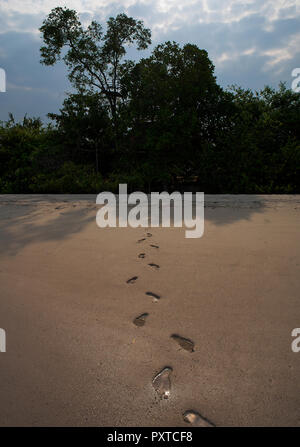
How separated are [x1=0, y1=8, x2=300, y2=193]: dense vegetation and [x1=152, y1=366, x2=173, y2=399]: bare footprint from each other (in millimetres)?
3629

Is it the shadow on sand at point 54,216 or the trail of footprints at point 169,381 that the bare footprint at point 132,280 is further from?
the shadow on sand at point 54,216

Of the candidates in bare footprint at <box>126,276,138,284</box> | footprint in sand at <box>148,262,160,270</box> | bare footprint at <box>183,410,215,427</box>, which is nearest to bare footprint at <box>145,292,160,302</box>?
bare footprint at <box>126,276,138,284</box>

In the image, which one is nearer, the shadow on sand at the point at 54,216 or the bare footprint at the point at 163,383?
the bare footprint at the point at 163,383

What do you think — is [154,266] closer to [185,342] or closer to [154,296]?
[154,296]

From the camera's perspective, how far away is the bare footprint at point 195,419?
0.60 m

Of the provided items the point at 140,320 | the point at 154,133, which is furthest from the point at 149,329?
the point at 154,133

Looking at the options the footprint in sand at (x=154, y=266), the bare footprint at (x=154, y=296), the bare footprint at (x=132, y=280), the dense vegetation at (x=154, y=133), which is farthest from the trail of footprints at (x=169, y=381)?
the dense vegetation at (x=154, y=133)

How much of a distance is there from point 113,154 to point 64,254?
4.20 m

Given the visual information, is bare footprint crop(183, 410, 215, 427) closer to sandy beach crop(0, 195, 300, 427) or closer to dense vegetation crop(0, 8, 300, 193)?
sandy beach crop(0, 195, 300, 427)

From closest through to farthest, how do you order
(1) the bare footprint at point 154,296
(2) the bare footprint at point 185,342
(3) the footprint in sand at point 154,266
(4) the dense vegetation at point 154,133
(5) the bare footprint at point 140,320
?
1. (2) the bare footprint at point 185,342
2. (5) the bare footprint at point 140,320
3. (1) the bare footprint at point 154,296
4. (3) the footprint in sand at point 154,266
5. (4) the dense vegetation at point 154,133

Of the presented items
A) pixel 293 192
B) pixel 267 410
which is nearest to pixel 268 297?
pixel 267 410

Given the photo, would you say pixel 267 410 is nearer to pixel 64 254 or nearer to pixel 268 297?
pixel 268 297

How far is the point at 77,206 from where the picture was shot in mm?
2941

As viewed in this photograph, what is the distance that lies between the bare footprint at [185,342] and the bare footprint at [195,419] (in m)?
0.20
